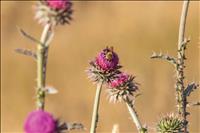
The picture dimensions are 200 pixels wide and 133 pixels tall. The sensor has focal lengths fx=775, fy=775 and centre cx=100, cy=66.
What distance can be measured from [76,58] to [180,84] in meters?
15.2

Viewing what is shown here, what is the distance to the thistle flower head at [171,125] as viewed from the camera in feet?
14.1

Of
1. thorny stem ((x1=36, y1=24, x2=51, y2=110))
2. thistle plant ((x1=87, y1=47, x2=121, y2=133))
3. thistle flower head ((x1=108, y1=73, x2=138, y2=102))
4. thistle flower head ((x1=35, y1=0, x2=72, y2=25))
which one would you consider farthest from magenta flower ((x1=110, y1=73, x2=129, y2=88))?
thorny stem ((x1=36, y1=24, x2=51, y2=110))

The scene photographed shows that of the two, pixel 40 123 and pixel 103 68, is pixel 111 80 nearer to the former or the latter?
pixel 103 68

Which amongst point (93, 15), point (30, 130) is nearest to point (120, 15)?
point (93, 15)

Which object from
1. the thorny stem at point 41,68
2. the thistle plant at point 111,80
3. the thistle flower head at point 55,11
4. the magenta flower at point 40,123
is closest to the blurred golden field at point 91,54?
the thistle plant at point 111,80

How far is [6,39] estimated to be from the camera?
19.8m

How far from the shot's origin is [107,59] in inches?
154

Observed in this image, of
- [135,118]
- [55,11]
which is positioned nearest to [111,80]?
[135,118]

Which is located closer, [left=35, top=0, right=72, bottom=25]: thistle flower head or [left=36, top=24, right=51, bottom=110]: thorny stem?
[left=36, top=24, right=51, bottom=110]: thorny stem

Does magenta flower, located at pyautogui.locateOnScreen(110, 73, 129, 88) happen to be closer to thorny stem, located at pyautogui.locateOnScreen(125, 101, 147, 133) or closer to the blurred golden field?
thorny stem, located at pyautogui.locateOnScreen(125, 101, 147, 133)

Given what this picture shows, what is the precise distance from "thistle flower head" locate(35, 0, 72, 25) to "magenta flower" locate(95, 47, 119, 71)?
54cm

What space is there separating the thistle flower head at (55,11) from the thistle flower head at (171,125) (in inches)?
46.7

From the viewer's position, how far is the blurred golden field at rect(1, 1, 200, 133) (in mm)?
17422

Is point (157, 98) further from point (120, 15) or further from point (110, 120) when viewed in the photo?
point (120, 15)
